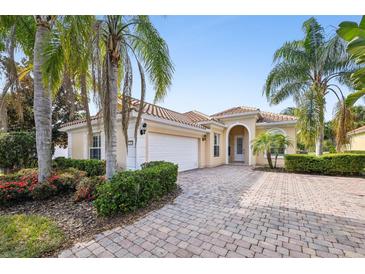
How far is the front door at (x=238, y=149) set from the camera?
1755 cm

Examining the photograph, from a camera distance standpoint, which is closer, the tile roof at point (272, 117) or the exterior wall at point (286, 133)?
the exterior wall at point (286, 133)

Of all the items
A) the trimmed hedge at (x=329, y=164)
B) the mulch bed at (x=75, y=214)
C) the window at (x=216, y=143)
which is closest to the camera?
the mulch bed at (x=75, y=214)

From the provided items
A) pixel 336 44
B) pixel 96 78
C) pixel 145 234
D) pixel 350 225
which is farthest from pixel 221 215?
pixel 336 44

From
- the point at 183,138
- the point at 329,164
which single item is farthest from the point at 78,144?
the point at 329,164

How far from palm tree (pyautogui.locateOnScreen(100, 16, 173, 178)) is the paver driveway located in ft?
8.16

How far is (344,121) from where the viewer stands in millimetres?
10086

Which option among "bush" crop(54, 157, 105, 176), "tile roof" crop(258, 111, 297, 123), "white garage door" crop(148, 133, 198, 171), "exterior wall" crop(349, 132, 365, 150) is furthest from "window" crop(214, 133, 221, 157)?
"exterior wall" crop(349, 132, 365, 150)

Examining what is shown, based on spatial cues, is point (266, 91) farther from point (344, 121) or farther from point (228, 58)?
point (228, 58)

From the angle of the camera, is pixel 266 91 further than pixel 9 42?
Yes

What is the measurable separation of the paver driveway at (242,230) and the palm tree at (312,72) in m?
5.94

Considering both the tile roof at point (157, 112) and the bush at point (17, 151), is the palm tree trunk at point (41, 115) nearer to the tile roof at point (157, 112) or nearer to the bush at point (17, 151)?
the tile roof at point (157, 112)

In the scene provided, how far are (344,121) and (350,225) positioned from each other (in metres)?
9.10

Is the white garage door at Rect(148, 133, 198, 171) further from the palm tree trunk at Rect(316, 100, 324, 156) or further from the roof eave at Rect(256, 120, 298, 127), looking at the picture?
the palm tree trunk at Rect(316, 100, 324, 156)

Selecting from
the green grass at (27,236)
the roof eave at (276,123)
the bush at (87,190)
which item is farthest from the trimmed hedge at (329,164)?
the green grass at (27,236)
